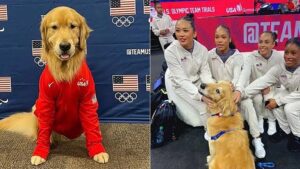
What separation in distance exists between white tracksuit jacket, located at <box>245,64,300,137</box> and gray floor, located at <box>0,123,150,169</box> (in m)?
0.83

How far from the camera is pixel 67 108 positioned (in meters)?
2.13

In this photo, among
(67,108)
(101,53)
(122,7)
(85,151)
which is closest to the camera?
(67,108)

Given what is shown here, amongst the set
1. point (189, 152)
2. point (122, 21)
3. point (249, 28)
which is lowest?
point (189, 152)

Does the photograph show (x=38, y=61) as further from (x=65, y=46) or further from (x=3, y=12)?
(x=65, y=46)

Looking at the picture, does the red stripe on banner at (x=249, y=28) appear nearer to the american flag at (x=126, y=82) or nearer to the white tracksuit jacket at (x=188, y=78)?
the white tracksuit jacket at (x=188, y=78)

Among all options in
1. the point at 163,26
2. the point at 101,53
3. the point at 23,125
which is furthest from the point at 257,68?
the point at 23,125

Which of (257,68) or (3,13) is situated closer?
(257,68)

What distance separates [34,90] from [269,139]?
5.98ft

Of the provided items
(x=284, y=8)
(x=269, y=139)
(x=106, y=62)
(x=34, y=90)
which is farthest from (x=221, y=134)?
(x=34, y=90)

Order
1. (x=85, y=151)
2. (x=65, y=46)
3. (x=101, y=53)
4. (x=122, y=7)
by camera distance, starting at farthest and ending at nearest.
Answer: (x=101, y=53)
(x=122, y=7)
(x=85, y=151)
(x=65, y=46)

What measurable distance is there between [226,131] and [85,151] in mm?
977

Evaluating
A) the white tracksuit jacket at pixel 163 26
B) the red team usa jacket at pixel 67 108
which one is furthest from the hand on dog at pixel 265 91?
the red team usa jacket at pixel 67 108

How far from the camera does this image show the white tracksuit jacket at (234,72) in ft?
5.67

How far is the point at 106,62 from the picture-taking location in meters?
2.71
